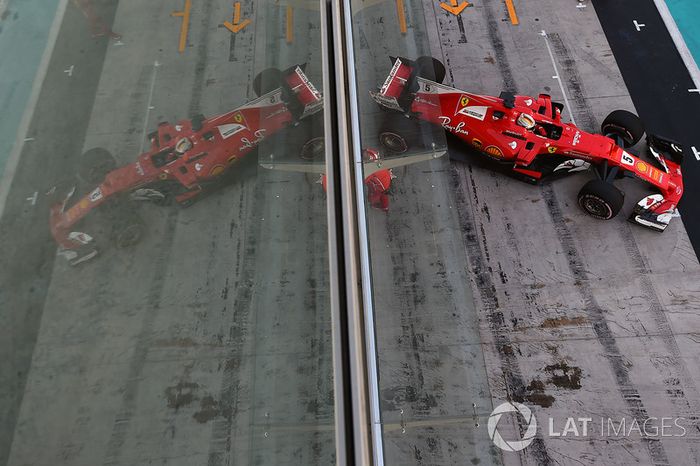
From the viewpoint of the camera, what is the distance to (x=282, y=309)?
1753 millimetres

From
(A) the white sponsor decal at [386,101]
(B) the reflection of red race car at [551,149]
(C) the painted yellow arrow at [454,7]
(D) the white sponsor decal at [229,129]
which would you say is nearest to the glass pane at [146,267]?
(D) the white sponsor decal at [229,129]

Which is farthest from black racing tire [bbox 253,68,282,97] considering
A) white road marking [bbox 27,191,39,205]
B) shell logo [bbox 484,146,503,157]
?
shell logo [bbox 484,146,503,157]

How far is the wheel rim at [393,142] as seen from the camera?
2.38 metres

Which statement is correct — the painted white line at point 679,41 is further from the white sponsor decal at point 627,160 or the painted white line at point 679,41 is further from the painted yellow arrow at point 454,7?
the painted yellow arrow at point 454,7

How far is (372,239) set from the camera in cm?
186

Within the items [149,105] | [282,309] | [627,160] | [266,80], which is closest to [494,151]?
[627,160]

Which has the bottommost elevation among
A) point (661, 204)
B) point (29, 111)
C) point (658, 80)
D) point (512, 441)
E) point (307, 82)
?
point (512, 441)

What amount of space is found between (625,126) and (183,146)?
12.1 ft

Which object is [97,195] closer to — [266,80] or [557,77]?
[266,80]

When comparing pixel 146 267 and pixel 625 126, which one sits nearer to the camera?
pixel 146 267

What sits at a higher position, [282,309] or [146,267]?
[146,267]

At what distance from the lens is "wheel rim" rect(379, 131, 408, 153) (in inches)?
93.8

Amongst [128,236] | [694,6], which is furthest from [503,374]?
[694,6]

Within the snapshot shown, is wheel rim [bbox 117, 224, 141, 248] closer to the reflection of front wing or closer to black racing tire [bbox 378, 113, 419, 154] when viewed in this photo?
the reflection of front wing
